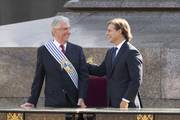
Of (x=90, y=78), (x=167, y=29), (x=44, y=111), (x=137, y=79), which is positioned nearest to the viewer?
(x=44, y=111)

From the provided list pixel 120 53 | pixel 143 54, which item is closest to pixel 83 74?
pixel 120 53

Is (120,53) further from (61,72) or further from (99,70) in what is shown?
(61,72)

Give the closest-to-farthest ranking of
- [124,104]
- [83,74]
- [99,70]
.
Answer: [124,104] → [83,74] → [99,70]

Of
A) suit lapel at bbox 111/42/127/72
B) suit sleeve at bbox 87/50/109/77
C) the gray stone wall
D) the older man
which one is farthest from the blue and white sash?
the gray stone wall

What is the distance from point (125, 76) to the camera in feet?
24.3

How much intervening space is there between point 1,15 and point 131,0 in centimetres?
1082

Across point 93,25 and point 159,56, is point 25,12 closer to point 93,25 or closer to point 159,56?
point 93,25

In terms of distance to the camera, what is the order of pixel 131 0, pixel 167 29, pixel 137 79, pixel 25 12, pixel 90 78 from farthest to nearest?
→ pixel 25 12, pixel 131 0, pixel 167 29, pixel 90 78, pixel 137 79

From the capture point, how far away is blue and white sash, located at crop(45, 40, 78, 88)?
7.52 meters

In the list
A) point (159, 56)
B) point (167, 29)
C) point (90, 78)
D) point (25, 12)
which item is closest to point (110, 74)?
point (90, 78)

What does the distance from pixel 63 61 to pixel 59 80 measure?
0.67ft

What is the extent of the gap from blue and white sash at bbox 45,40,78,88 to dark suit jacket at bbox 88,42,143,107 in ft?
1.22

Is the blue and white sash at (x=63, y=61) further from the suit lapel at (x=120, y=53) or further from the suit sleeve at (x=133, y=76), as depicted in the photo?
the suit sleeve at (x=133, y=76)

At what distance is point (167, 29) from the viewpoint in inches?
413
